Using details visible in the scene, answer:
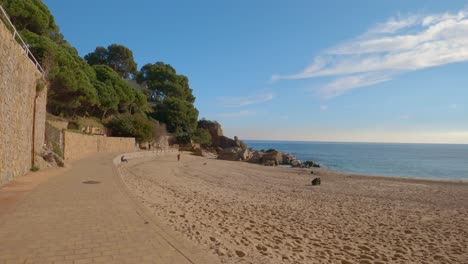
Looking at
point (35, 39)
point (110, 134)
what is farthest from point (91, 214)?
point (110, 134)

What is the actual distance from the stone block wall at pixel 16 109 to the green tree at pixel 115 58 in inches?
1908

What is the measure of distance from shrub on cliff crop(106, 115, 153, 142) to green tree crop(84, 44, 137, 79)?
24742 mm

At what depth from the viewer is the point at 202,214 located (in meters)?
9.12

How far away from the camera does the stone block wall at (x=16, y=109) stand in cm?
886

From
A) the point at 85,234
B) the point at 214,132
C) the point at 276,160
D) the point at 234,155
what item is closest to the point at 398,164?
the point at 276,160

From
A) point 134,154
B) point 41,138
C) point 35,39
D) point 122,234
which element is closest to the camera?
point 122,234

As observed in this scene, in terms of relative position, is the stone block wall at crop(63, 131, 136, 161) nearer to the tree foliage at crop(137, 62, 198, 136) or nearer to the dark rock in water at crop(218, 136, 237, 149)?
the tree foliage at crop(137, 62, 198, 136)

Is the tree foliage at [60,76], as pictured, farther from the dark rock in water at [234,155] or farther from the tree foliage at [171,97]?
the dark rock in water at [234,155]

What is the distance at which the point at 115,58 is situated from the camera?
195 feet

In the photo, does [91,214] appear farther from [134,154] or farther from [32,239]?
[134,154]

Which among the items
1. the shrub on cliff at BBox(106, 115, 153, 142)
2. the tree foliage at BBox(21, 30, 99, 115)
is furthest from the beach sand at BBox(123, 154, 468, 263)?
the shrub on cliff at BBox(106, 115, 153, 142)

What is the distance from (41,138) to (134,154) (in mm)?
12418

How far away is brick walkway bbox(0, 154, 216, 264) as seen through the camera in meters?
4.40

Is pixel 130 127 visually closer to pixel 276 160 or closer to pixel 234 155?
pixel 234 155
